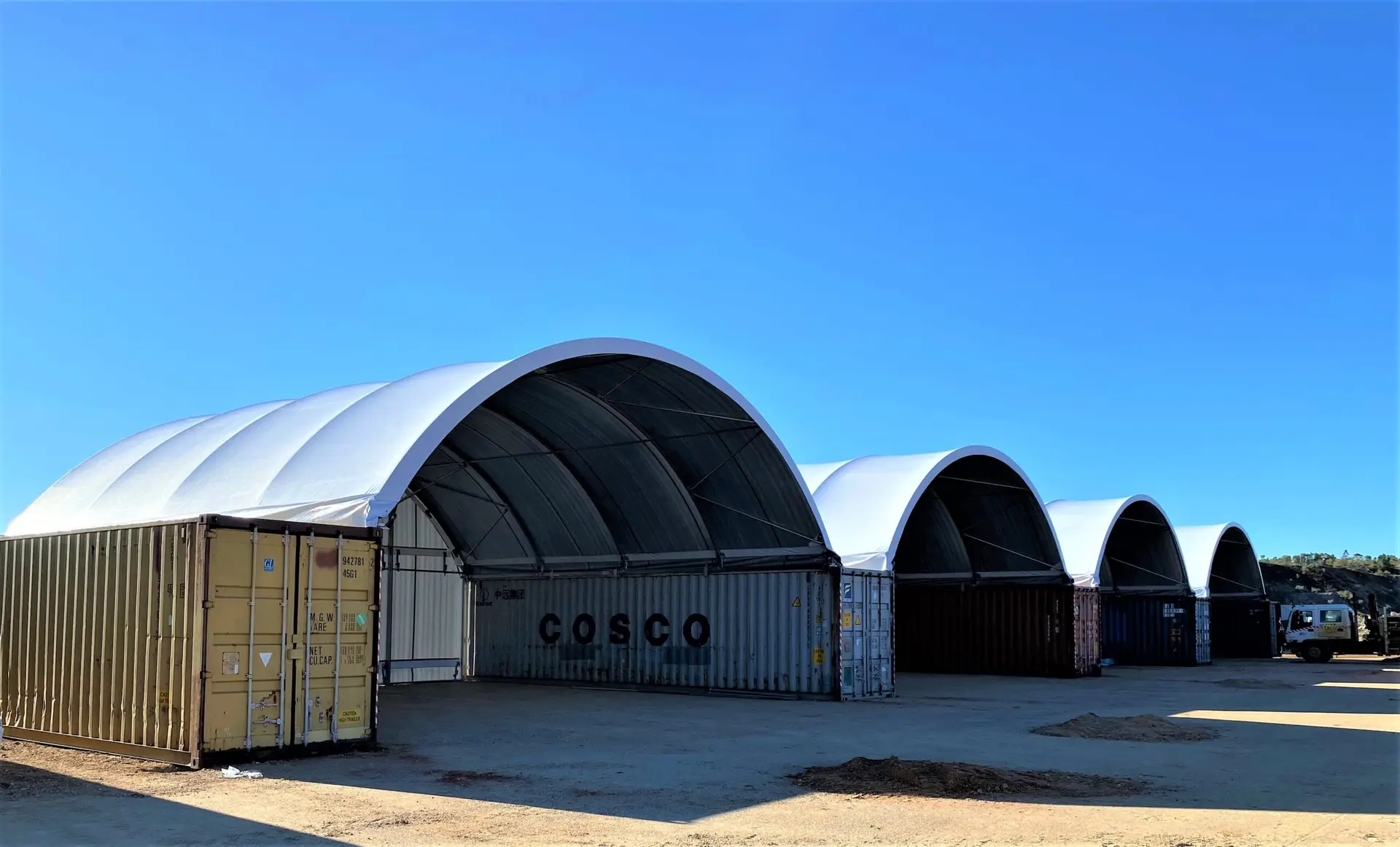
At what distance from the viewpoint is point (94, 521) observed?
21484 mm

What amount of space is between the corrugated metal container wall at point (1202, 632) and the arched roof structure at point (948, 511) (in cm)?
1246

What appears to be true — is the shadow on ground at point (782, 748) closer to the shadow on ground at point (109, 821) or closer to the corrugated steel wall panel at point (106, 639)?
the corrugated steel wall panel at point (106, 639)

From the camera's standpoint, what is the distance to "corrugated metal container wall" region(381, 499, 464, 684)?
30.5 m

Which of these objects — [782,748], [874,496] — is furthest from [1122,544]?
[782,748]

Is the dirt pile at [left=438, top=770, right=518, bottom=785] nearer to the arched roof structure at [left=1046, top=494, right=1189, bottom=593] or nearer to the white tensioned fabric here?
the white tensioned fabric

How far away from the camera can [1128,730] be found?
719 inches

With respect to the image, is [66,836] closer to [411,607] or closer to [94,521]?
[94,521]

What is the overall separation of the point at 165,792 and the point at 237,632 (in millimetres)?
2433

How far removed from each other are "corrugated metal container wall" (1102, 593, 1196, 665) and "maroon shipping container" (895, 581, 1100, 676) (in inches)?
344

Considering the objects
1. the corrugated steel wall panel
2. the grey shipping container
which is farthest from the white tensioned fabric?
the corrugated steel wall panel

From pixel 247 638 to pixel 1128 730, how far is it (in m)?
12.8

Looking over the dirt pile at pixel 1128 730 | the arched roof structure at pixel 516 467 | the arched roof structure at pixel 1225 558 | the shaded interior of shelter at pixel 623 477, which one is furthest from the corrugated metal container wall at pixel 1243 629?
the dirt pile at pixel 1128 730

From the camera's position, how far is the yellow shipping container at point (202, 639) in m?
14.1

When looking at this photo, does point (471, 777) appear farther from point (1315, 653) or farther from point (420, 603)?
point (1315, 653)
